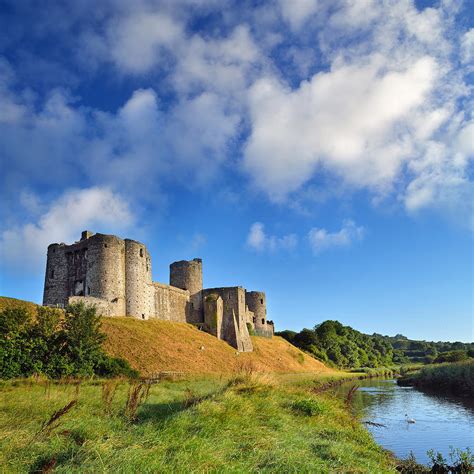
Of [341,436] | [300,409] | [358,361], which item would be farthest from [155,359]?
[358,361]

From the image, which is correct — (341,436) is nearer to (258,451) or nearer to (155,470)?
(258,451)

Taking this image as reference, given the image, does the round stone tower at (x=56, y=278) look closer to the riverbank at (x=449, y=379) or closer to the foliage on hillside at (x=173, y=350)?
the foliage on hillside at (x=173, y=350)

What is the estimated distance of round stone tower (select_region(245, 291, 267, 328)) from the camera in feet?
211

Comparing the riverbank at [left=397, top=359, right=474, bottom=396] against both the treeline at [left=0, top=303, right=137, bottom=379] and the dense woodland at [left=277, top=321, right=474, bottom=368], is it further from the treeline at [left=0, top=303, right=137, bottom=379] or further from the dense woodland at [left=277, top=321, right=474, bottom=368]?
the dense woodland at [left=277, top=321, right=474, bottom=368]

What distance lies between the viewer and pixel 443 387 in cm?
3359

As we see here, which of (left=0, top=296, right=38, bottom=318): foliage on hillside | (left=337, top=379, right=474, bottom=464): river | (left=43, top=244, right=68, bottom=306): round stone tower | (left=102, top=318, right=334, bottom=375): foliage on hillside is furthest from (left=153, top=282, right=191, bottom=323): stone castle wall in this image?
(left=337, top=379, right=474, bottom=464): river

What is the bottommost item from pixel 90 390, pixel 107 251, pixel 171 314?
pixel 90 390

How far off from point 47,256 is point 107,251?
718cm

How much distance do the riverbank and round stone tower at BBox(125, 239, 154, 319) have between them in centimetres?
2652

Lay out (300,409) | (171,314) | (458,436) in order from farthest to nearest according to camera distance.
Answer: (171,314)
(458,436)
(300,409)

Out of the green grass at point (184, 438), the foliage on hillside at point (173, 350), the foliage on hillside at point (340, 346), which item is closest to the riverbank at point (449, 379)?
the foliage on hillside at point (173, 350)

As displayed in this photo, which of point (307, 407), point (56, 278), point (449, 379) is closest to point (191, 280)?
point (56, 278)

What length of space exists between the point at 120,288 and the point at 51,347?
18.2 meters

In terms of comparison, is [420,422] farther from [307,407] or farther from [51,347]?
[51,347]
